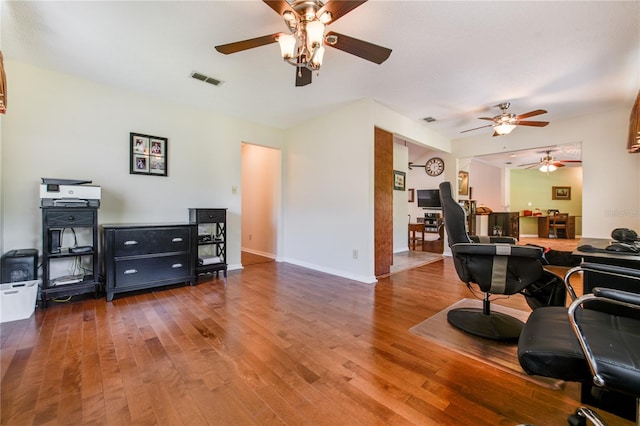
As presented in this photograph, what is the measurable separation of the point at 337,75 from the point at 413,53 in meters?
0.83

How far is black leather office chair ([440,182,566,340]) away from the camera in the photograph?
1865mm

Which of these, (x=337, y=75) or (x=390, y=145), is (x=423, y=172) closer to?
(x=390, y=145)

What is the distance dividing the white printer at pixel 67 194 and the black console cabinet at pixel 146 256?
33 centimetres

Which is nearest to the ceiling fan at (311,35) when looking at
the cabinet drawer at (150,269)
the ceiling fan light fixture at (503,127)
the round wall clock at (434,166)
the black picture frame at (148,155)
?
the black picture frame at (148,155)

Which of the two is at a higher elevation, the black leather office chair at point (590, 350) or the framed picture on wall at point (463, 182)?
the framed picture on wall at point (463, 182)

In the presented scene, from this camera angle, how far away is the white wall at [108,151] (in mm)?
2725

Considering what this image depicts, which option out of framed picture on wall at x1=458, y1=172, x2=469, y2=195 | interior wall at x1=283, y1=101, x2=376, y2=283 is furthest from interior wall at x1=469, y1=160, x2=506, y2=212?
interior wall at x1=283, y1=101, x2=376, y2=283

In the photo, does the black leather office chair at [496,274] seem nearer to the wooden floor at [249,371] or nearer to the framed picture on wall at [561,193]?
the wooden floor at [249,371]

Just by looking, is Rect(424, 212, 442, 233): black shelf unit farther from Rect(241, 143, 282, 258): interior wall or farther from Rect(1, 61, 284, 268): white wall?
Rect(1, 61, 284, 268): white wall

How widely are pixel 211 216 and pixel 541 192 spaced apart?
35.8ft

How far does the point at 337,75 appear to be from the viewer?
2.96 m

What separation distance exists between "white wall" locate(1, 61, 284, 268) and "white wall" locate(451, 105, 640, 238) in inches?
215

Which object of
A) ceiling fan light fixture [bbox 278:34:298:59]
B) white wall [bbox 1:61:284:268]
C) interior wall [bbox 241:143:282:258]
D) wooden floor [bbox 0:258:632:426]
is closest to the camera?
wooden floor [bbox 0:258:632:426]

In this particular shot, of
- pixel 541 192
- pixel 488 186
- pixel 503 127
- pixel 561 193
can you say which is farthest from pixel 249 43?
pixel 561 193
